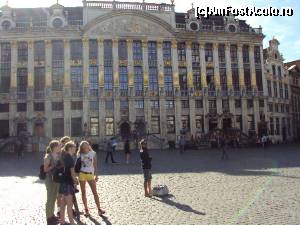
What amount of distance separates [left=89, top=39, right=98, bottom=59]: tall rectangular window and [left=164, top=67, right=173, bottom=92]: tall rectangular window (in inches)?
365

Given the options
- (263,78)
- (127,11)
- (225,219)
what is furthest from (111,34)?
(225,219)

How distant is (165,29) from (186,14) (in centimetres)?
635

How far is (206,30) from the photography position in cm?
5431

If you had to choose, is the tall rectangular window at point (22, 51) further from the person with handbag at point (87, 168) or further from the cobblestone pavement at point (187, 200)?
the person with handbag at point (87, 168)

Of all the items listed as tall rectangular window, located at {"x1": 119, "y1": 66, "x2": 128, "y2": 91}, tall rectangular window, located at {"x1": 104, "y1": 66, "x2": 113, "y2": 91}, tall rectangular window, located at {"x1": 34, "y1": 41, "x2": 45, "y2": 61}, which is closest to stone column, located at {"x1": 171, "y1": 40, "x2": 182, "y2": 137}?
tall rectangular window, located at {"x1": 119, "y1": 66, "x2": 128, "y2": 91}

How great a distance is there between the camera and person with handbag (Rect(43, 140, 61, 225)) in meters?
9.32

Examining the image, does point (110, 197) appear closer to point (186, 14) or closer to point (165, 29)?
point (165, 29)

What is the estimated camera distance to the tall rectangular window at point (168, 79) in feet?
171

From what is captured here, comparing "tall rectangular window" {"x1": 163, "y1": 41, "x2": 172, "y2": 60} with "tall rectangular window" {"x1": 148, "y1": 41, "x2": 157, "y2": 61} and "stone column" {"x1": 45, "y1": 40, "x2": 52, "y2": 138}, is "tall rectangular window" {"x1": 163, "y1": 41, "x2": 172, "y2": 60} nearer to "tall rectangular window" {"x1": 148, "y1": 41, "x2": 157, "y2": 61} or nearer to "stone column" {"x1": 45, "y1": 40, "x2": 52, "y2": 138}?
"tall rectangular window" {"x1": 148, "y1": 41, "x2": 157, "y2": 61}

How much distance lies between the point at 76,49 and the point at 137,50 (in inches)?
307

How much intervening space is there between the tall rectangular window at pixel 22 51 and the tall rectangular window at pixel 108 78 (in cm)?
1000

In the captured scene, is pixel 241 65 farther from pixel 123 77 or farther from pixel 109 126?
pixel 109 126

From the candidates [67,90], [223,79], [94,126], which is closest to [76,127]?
[94,126]

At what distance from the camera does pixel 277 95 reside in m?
62.3
